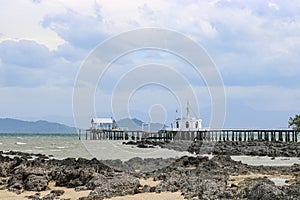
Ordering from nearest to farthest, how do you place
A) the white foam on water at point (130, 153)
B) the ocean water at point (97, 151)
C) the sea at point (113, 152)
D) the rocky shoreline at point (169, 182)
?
the rocky shoreline at point (169, 182), the sea at point (113, 152), the white foam on water at point (130, 153), the ocean water at point (97, 151)

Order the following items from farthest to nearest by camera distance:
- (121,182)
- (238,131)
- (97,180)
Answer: (238,131), (97,180), (121,182)

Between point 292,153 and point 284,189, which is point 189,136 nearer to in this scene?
point 292,153

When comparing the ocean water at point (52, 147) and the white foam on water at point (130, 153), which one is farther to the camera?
the ocean water at point (52, 147)

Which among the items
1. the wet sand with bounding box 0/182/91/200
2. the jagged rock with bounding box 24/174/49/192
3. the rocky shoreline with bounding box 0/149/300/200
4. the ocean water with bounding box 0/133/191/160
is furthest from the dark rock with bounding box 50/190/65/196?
the ocean water with bounding box 0/133/191/160

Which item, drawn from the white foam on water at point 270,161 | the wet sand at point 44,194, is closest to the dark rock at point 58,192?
the wet sand at point 44,194

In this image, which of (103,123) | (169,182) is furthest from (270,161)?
(103,123)

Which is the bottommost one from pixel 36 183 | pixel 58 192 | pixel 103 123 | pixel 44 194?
pixel 44 194

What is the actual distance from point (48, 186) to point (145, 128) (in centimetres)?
→ 7365

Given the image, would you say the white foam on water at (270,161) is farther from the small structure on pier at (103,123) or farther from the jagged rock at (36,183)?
the small structure on pier at (103,123)

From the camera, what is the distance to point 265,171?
21141mm

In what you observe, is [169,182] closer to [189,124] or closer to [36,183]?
[36,183]

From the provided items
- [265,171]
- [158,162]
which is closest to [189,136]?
[158,162]

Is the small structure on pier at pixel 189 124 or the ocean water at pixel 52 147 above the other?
the small structure on pier at pixel 189 124

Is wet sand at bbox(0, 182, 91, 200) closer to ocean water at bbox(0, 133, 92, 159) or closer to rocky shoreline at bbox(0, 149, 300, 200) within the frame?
rocky shoreline at bbox(0, 149, 300, 200)
